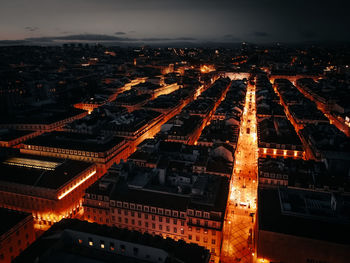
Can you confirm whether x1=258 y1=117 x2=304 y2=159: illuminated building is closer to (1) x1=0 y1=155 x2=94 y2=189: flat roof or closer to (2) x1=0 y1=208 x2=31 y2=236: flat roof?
(1) x1=0 y1=155 x2=94 y2=189: flat roof

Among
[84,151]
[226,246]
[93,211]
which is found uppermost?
[84,151]

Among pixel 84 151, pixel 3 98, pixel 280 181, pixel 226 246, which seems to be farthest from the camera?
pixel 3 98

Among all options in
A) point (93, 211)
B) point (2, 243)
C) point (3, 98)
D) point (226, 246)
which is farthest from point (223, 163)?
point (3, 98)

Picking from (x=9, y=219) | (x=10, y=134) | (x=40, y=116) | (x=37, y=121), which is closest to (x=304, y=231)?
(x=9, y=219)

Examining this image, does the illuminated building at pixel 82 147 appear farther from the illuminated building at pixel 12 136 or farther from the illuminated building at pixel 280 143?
the illuminated building at pixel 280 143

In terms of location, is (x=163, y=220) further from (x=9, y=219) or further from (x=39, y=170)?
(x=39, y=170)

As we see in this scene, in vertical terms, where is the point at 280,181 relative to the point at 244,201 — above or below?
above

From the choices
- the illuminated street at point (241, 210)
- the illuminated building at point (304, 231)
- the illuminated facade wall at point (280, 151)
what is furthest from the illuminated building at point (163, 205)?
the illuminated facade wall at point (280, 151)

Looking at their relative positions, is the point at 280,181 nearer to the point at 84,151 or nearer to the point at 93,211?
the point at 93,211
